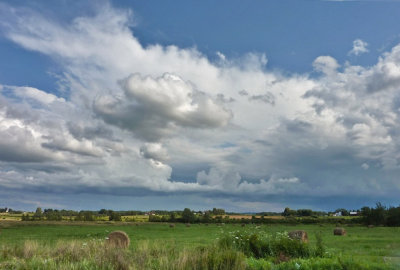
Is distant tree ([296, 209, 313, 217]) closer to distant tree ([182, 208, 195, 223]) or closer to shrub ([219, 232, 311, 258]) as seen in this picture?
distant tree ([182, 208, 195, 223])

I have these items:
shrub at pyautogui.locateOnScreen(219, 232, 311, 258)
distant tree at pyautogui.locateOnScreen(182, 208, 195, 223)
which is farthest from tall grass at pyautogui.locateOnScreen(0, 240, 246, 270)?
distant tree at pyautogui.locateOnScreen(182, 208, 195, 223)

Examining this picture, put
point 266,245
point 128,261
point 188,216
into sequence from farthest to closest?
point 188,216 → point 266,245 → point 128,261

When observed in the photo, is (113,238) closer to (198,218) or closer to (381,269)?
(381,269)

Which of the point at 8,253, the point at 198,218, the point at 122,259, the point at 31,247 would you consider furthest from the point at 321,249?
the point at 198,218

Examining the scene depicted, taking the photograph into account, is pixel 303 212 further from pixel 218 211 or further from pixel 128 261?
pixel 128 261

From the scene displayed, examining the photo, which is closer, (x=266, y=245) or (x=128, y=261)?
(x=128, y=261)

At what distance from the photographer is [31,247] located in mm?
16922

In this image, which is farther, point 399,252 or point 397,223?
point 397,223

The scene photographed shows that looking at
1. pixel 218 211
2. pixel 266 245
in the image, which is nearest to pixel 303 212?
pixel 218 211

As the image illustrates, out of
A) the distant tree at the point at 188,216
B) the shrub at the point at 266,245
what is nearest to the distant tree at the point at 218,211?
the distant tree at the point at 188,216

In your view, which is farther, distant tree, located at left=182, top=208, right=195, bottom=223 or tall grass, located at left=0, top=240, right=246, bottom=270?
distant tree, located at left=182, top=208, right=195, bottom=223

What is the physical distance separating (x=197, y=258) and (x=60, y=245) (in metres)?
7.80

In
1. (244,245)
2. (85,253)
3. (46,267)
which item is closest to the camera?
(46,267)

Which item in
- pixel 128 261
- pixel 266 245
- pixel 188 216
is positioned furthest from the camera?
pixel 188 216
